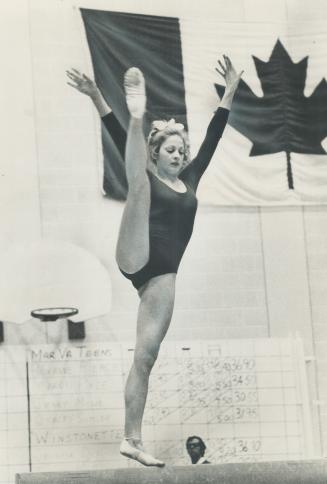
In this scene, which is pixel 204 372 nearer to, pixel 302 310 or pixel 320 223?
pixel 302 310

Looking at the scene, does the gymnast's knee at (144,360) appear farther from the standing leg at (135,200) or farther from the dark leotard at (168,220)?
the standing leg at (135,200)

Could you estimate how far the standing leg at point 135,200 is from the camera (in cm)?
740

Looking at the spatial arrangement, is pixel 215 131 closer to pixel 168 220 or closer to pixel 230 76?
pixel 230 76

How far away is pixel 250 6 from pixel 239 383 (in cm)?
338

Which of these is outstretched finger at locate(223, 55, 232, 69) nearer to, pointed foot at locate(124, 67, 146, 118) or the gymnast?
the gymnast

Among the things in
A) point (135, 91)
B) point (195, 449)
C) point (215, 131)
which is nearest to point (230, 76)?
point (215, 131)

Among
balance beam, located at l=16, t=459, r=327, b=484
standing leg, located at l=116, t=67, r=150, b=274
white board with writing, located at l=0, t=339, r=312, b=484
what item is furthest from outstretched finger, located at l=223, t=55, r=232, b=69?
balance beam, located at l=16, t=459, r=327, b=484

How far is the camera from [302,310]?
877 centimetres

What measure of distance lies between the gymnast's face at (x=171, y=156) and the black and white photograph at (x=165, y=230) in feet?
0.04

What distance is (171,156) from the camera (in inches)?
299

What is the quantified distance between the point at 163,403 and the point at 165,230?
5.10ft

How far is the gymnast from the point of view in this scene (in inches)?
288

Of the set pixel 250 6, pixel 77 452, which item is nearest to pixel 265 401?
pixel 77 452

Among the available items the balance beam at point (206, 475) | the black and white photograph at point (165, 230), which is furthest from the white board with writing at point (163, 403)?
the balance beam at point (206, 475)
